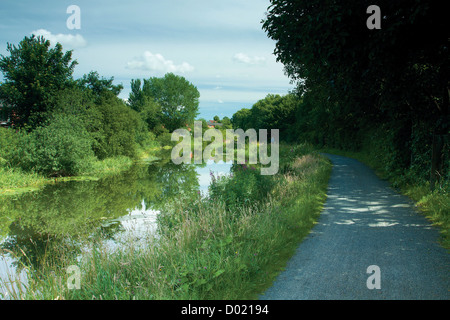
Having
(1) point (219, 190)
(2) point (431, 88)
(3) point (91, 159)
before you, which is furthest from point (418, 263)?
(3) point (91, 159)

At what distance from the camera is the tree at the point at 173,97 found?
70438 millimetres

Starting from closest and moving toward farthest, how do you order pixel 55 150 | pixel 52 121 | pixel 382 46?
pixel 382 46 < pixel 55 150 < pixel 52 121

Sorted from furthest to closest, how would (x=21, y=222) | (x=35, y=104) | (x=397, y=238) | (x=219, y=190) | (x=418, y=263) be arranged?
1. (x=35, y=104)
2. (x=21, y=222)
3. (x=219, y=190)
4. (x=397, y=238)
5. (x=418, y=263)

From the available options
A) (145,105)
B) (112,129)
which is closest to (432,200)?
(112,129)

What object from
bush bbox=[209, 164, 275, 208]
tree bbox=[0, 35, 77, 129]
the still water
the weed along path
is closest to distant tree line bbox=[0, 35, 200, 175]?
tree bbox=[0, 35, 77, 129]

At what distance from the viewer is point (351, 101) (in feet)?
34.5

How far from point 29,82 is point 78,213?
18245mm

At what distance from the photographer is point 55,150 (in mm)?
23297

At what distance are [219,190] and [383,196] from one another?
578cm

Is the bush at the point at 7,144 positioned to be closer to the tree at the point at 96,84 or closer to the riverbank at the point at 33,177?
the riverbank at the point at 33,177

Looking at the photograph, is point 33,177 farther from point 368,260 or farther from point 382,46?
point 382,46

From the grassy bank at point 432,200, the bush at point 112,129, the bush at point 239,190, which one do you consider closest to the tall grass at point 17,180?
the bush at point 112,129

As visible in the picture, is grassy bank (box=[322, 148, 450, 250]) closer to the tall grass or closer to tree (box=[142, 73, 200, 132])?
the tall grass

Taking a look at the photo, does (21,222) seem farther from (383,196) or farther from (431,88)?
(431,88)
